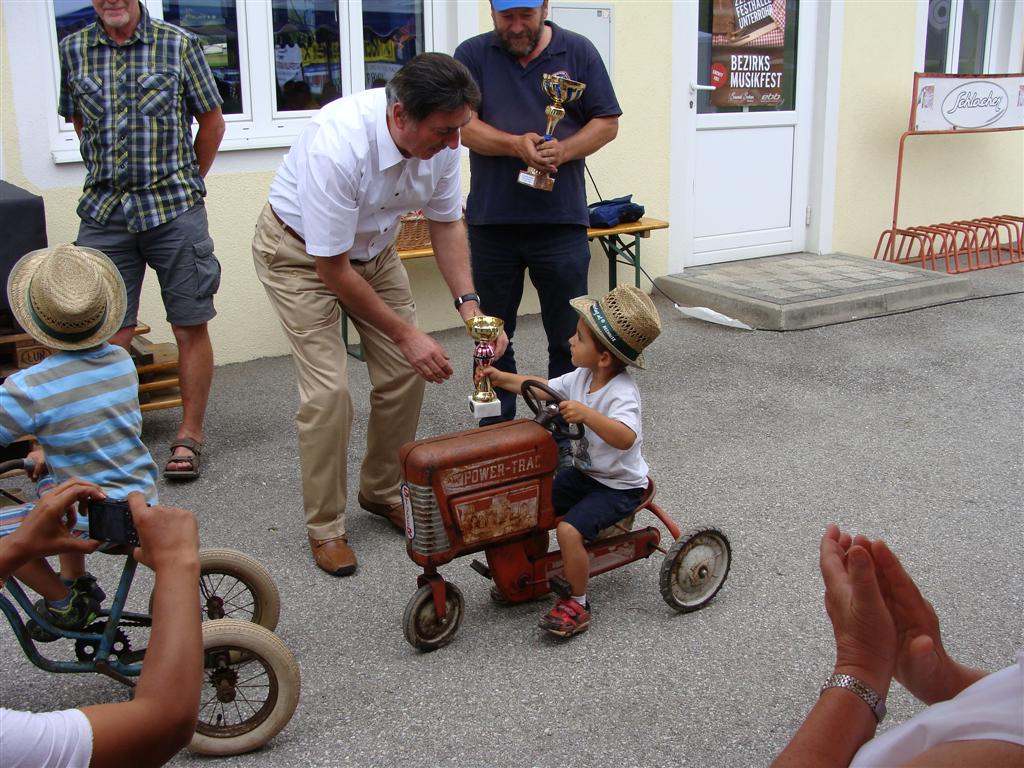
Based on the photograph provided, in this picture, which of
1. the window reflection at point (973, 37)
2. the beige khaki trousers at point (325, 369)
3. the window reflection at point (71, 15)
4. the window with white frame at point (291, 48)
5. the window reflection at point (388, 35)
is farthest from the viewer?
the window reflection at point (973, 37)

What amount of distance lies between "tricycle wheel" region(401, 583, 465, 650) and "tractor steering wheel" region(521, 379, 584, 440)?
58 centimetres

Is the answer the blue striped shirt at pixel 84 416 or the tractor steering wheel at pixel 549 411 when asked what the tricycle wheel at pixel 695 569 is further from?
the blue striped shirt at pixel 84 416

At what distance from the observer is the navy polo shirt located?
466 centimetres

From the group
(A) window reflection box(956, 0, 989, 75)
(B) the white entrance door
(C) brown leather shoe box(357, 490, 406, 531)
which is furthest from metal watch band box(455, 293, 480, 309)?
(A) window reflection box(956, 0, 989, 75)

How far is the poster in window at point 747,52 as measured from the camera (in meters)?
8.26

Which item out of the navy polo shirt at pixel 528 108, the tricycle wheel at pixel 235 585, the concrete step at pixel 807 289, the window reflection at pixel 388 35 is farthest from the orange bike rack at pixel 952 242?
the tricycle wheel at pixel 235 585

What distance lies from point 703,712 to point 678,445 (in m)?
2.25

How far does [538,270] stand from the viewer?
475 cm

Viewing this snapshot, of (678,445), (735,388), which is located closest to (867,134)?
(735,388)

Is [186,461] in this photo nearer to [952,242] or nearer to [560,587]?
[560,587]

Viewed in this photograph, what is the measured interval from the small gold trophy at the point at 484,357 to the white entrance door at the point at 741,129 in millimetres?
4672

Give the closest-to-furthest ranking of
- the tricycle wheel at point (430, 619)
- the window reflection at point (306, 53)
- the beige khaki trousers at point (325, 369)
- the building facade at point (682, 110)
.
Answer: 1. the tricycle wheel at point (430, 619)
2. the beige khaki trousers at point (325, 369)
3. the building facade at point (682, 110)
4. the window reflection at point (306, 53)

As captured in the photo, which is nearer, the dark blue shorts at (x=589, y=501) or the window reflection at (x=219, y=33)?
the dark blue shorts at (x=589, y=501)

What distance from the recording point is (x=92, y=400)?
9.49 feet
